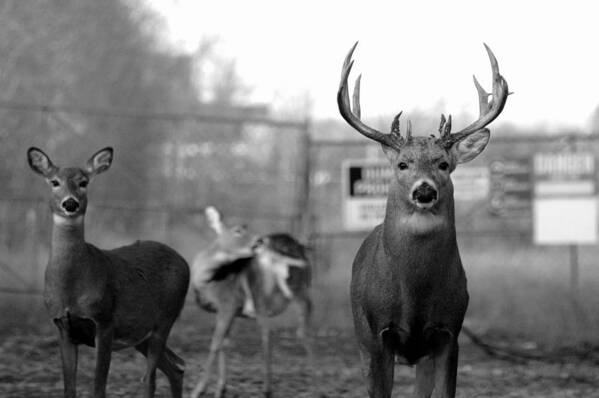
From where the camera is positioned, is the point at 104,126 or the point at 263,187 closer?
the point at 263,187

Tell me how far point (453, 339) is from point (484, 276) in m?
10.9

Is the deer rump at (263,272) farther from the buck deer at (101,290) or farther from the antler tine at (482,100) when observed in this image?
the antler tine at (482,100)

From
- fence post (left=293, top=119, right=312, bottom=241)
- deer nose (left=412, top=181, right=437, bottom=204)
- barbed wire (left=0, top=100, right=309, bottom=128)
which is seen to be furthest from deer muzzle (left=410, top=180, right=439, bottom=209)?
fence post (left=293, top=119, right=312, bottom=241)

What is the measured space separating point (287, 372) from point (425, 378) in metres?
4.93

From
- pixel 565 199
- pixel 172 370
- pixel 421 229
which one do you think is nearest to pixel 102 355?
pixel 172 370

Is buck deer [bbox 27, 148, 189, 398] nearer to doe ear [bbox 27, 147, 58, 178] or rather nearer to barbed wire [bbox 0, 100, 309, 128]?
doe ear [bbox 27, 147, 58, 178]

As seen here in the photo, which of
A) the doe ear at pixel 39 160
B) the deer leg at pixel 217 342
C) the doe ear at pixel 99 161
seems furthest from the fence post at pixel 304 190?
the doe ear at pixel 39 160

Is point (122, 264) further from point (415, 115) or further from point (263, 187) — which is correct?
point (415, 115)

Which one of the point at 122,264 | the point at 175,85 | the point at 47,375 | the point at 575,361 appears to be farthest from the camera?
the point at 175,85

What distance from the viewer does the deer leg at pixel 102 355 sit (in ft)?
20.9

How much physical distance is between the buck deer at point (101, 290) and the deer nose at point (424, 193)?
2.51 m

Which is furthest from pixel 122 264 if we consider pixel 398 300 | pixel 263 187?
pixel 263 187

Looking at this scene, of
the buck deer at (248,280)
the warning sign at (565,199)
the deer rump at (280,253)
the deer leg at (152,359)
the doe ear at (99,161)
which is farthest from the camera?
the warning sign at (565,199)

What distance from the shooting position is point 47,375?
30.7 feet
